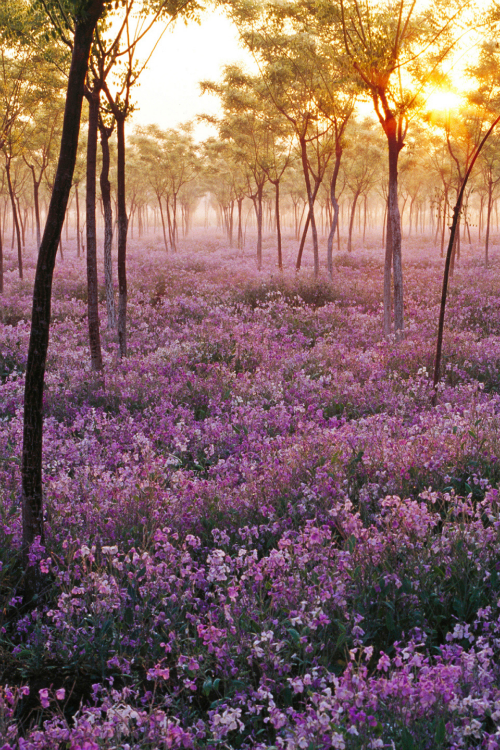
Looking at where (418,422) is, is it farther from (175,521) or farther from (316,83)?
(316,83)

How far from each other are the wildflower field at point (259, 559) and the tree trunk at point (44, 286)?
17.5 inches

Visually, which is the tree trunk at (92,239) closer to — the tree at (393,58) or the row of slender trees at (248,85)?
the row of slender trees at (248,85)

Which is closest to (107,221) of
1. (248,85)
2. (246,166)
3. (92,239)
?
(92,239)

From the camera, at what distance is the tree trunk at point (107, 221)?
40.4ft

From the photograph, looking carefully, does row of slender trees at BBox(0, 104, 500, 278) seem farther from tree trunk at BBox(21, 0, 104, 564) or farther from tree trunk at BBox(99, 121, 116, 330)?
tree trunk at BBox(21, 0, 104, 564)

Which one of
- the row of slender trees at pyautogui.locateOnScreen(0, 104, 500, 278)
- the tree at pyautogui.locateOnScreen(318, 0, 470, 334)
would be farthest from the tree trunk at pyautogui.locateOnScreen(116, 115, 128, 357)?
the tree at pyautogui.locateOnScreen(318, 0, 470, 334)

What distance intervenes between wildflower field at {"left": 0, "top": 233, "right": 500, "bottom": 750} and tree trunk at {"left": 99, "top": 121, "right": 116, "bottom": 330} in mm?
4073

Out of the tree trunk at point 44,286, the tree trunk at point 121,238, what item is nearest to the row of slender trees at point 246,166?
the tree trunk at point 121,238

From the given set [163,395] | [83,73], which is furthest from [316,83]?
[83,73]

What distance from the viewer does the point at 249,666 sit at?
3.13 m

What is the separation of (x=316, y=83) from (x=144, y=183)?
39.3 metres

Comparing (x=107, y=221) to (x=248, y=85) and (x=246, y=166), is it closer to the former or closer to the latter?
(x=248, y=85)

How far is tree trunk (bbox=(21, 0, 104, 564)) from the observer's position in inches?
150

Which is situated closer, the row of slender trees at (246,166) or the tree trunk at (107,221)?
the tree trunk at (107,221)
